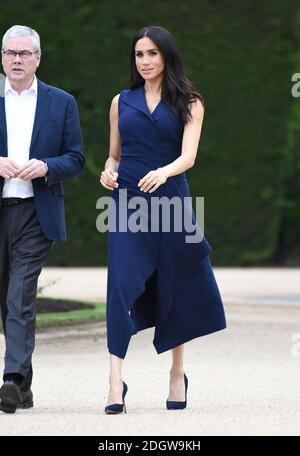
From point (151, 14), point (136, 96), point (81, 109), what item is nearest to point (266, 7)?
point (151, 14)

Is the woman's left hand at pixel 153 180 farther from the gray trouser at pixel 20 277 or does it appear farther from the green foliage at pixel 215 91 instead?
the green foliage at pixel 215 91

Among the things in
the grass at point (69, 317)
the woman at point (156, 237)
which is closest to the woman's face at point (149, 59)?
the woman at point (156, 237)

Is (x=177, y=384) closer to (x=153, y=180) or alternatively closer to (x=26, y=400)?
(x=26, y=400)

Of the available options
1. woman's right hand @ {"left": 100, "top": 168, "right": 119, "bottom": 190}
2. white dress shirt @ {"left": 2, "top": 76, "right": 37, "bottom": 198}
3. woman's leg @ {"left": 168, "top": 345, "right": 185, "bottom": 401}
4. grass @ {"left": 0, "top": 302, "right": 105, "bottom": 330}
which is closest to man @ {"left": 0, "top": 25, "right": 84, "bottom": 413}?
white dress shirt @ {"left": 2, "top": 76, "right": 37, "bottom": 198}

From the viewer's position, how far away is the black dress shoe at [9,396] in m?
6.25

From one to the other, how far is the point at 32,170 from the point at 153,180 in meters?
0.57

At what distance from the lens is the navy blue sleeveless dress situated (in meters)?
6.35

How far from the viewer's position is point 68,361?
8.63 metres

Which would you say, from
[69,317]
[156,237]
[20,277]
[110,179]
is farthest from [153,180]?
[69,317]

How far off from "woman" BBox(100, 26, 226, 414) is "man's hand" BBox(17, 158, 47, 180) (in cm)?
28

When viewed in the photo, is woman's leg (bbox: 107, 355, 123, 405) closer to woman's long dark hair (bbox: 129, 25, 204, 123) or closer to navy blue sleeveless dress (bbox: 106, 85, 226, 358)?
navy blue sleeveless dress (bbox: 106, 85, 226, 358)

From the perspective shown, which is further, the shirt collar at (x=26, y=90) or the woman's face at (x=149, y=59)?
the shirt collar at (x=26, y=90)

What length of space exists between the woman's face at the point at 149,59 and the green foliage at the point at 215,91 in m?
9.57

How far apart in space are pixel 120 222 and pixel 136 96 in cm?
59
